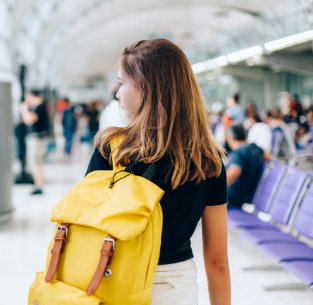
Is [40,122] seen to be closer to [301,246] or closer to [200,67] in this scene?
[301,246]

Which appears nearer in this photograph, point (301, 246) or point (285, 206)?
point (301, 246)

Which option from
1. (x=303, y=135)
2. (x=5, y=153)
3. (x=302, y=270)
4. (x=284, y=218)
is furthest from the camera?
(x=303, y=135)

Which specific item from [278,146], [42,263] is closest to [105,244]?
[42,263]

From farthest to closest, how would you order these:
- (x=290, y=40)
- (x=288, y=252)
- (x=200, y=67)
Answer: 1. (x=200, y=67)
2. (x=290, y=40)
3. (x=288, y=252)

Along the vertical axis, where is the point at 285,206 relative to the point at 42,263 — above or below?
above

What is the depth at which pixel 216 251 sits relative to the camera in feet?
4.42

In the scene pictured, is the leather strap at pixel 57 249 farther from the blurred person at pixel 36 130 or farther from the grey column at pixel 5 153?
the blurred person at pixel 36 130

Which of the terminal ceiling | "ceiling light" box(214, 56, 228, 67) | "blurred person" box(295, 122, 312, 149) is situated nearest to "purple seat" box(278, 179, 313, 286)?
"blurred person" box(295, 122, 312, 149)

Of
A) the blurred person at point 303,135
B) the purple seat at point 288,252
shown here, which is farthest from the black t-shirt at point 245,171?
the blurred person at point 303,135

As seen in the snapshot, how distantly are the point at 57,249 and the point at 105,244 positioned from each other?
0.15 metres

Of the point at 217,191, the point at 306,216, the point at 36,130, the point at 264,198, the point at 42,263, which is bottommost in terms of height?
the point at 42,263

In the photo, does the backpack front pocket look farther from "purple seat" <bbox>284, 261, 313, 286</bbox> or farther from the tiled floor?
the tiled floor

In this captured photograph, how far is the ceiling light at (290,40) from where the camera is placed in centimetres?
951

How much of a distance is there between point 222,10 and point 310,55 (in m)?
9.96
